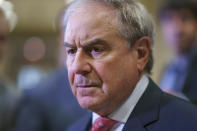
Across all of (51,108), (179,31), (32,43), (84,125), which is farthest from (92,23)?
(32,43)

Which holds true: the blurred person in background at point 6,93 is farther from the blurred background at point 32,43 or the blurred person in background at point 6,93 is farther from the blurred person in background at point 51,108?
the blurred background at point 32,43

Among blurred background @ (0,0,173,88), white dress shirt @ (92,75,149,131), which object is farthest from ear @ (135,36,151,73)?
blurred background @ (0,0,173,88)

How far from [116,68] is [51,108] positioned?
176cm

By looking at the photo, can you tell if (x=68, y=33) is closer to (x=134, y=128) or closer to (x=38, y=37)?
(x=134, y=128)

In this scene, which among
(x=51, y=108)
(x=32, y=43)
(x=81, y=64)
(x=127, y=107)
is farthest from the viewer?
(x=32, y=43)

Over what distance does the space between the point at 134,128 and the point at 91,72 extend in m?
0.32

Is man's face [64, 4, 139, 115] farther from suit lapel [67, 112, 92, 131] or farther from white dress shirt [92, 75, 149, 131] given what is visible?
suit lapel [67, 112, 92, 131]

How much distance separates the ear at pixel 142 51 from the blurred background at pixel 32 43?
5.31m

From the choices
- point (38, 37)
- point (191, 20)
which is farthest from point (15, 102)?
point (38, 37)

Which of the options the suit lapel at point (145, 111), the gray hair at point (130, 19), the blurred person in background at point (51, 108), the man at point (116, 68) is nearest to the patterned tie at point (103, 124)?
the man at point (116, 68)

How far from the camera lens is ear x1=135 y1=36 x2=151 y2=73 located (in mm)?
1692

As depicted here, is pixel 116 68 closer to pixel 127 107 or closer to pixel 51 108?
pixel 127 107

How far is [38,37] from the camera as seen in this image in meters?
7.61

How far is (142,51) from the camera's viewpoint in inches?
67.1
